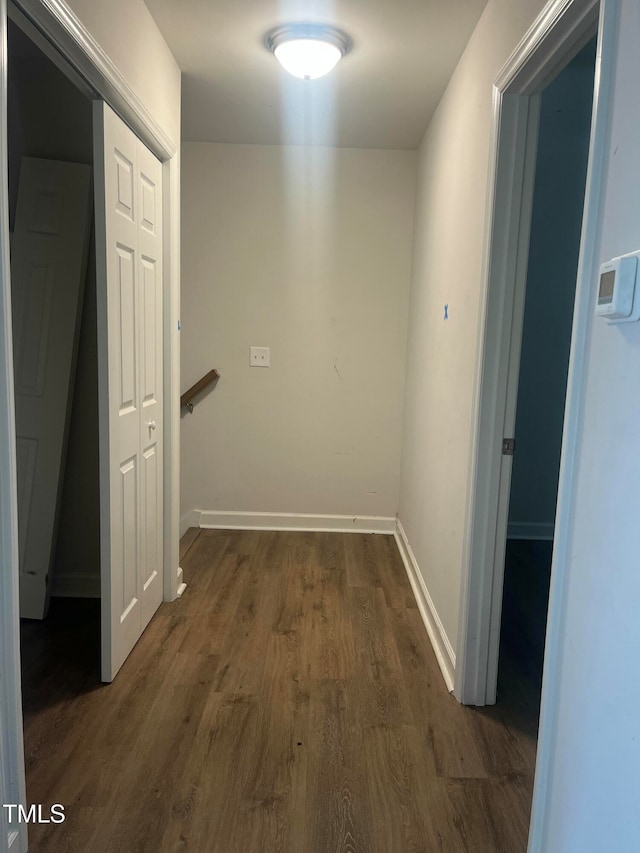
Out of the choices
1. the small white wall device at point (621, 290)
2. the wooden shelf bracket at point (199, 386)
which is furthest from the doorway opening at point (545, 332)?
the small white wall device at point (621, 290)

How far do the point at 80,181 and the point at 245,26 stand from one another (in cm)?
92

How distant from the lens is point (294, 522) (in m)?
3.83

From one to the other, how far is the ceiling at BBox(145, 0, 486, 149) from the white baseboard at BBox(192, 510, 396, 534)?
235 cm

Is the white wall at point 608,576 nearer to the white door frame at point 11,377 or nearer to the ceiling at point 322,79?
the white door frame at point 11,377

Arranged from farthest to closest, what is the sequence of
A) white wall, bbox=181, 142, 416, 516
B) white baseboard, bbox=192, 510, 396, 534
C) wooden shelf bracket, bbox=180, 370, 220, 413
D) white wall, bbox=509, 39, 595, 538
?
white baseboard, bbox=192, 510, 396, 534 < wooden shelf bracket, bbox=180, 370, 220, 413 < white wall, bbox=181, 142, 416, 516 < white wall, bbox=509, 39, 595, 538

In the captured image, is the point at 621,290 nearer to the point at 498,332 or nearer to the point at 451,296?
the point at 498,332

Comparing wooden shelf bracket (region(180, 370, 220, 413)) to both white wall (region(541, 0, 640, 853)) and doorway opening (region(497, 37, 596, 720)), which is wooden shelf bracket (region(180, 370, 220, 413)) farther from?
white wall (region(541, 0, 640, 853))

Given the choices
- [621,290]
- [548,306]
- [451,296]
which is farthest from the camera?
[548,306]

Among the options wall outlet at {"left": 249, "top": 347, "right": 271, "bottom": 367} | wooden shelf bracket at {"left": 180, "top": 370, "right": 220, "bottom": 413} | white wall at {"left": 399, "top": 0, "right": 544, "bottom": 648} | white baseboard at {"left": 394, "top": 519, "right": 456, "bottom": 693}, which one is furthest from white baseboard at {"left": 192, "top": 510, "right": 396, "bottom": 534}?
wall outlet at {"left": 249, "top": 347, "right": 271, "bottom": 367}

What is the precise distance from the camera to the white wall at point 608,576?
0.92 metres

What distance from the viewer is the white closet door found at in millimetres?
2420

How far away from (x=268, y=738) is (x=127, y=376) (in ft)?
4.36

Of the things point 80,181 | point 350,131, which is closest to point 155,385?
point 80,181

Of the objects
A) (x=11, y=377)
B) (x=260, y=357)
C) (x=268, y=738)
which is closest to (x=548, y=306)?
(x=260, y=357)
